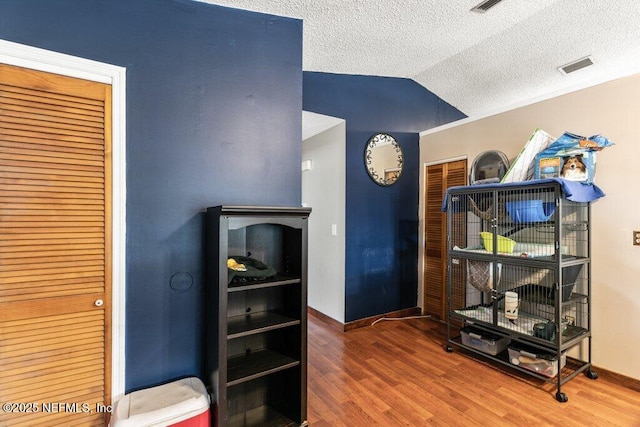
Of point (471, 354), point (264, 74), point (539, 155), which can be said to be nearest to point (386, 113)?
point (539, 155)

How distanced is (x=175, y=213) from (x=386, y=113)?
9.01 feet

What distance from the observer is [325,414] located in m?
1.94

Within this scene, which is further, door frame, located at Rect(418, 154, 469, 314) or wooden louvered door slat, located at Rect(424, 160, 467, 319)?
door frame, located at Rect(418, 154, 469, 314)

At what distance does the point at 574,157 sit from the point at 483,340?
1.64 metres

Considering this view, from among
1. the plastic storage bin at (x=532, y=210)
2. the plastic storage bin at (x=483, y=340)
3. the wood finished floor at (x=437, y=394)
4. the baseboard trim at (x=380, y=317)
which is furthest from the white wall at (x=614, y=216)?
the baseboard trim at (x=380, y=317)

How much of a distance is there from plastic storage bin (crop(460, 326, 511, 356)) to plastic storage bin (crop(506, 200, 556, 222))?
107cm

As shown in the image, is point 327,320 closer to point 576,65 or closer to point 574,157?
point 574,157

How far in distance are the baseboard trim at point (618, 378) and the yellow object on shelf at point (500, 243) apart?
1.13 meters

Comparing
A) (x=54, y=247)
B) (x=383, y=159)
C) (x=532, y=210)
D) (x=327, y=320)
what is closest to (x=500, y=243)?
(x=532, y=210)

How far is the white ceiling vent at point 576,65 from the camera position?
115 inches

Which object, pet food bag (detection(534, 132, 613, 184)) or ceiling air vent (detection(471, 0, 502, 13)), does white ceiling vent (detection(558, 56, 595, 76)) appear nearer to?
pet food bag (detection(534, 132, 613, 184))

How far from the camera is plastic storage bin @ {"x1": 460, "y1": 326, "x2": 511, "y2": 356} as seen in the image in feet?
8.49

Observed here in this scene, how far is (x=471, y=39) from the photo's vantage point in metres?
2.67

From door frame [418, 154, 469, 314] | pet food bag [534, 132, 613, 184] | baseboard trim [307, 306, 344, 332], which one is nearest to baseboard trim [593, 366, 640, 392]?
pet food bag [534, 132, 613, 184]
